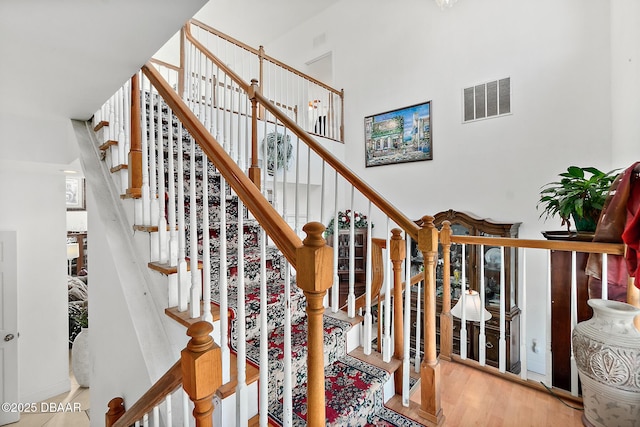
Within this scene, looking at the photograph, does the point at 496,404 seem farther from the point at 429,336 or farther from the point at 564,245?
the point at 564,245

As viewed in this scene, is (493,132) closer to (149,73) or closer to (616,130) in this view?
(616,130)

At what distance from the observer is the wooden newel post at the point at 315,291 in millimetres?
734

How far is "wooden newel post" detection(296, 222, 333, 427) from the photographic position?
73cm

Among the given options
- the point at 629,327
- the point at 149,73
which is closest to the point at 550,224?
the point at 629,327

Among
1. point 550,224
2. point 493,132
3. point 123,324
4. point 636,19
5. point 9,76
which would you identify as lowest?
point 123,324

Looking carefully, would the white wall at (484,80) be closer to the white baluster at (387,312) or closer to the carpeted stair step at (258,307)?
the white baluster at (387,312)

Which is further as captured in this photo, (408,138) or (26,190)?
(408,138)

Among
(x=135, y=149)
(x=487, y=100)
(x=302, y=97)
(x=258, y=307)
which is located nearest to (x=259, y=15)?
(x=302, y=97)

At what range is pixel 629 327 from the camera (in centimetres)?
131

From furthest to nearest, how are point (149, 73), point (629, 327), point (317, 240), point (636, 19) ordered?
1. point (636, 19)
2. point (149, 73)
3. point (629, 327)
4. point (317, 240)

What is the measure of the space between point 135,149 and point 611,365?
102 inches

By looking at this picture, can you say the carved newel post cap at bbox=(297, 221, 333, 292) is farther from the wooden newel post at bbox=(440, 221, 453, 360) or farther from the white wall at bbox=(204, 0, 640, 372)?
the white wall at bbox=(204, 0, 640, 372)

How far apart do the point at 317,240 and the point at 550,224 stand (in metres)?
3.33

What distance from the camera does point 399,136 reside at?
4.16 m
